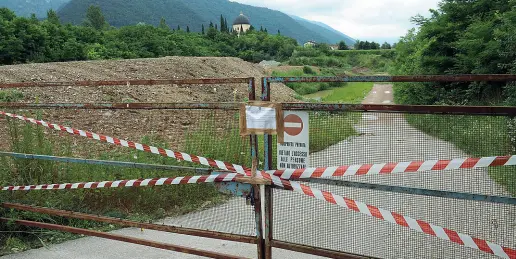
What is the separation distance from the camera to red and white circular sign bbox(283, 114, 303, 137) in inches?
126

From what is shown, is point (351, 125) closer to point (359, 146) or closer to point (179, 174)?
point (359, 146)

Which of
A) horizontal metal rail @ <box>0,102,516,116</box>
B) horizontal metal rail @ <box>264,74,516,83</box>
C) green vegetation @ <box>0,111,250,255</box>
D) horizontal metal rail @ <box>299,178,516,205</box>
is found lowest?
green vegetation @ <box>0,111,250,255</box>

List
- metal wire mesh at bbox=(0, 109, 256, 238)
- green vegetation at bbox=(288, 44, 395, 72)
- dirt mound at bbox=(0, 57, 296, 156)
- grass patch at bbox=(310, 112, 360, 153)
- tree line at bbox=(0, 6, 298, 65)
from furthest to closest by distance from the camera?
green vegetation at bbox=(288, 44, 395, 72) → tree line at bbox=(0, 6, 298, 65) → dirt mound at bbox=(0, 57, 296, 156) → metal wire mesh at bbox=(0, 109, 256, 238) → grass patch at bbox=(310, 112, 360, 153)

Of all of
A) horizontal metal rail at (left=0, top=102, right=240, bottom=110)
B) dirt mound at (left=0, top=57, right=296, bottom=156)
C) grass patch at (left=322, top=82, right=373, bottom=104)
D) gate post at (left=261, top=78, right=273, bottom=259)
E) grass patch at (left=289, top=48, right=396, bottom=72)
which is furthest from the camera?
grass patch at (left=289, top=48, right=396, bottom=72)

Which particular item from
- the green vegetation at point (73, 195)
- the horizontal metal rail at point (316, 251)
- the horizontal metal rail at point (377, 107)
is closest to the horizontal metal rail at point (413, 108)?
the horizontal metal rail at point (377, 107)

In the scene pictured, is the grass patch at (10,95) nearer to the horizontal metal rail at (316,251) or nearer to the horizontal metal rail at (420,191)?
the horizontal metal rail at (316,251)

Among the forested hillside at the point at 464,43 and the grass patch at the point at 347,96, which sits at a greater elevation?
the forested hillside at the point at 464,43

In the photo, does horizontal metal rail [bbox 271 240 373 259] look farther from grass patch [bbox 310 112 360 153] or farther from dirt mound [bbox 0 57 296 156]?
dirt mound [bbox 0 57 296 156]

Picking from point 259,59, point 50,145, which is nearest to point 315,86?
point 259,59

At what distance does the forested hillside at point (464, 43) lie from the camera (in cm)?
1250

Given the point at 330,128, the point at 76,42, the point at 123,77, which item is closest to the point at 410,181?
the point at 330,128

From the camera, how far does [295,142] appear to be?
10.6 feet

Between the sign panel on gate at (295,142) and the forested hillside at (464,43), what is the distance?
8579mm

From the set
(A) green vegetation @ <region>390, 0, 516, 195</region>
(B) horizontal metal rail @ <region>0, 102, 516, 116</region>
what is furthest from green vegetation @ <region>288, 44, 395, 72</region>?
(B) horizontal metal rail @ <region>0, 102, 516, 116</region>
